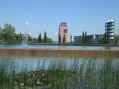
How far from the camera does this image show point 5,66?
1240cm

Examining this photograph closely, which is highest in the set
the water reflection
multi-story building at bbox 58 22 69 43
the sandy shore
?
multi-story building at bbox 58 22 69 43

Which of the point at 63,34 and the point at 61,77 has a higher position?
the point at 63,34

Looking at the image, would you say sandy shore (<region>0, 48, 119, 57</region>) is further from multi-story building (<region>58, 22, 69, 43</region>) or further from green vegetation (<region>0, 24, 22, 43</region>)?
multi-story building (<region>58, 22, 69, 43</region>)

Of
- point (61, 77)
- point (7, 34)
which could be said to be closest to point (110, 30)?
point (7, 34)

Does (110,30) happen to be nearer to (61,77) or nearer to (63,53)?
(63,53)

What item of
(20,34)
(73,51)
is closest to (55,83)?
(73,51)

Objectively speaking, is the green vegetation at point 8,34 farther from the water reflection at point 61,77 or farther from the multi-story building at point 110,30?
the water reflection at point 61,77

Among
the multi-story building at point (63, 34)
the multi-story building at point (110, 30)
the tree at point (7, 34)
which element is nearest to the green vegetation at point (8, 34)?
the tree at point (7, 34)

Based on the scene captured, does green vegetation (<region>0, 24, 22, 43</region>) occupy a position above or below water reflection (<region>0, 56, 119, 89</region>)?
above

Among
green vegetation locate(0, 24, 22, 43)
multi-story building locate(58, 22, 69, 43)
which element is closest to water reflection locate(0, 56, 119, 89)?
green vegetation locate(0, 24, 22, 43)

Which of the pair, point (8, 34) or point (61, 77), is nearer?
point (61, 77)

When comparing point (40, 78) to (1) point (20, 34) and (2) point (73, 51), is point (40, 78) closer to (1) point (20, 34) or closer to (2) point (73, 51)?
(2) point (73, 51)

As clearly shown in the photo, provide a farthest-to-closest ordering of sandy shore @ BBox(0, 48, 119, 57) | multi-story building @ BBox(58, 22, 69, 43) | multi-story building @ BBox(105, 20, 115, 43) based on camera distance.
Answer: multi-story building @ BBox(105, 20, 115, 43), multi-story building @ BBox(58, 22, 69, 43), sandy shore @ BBox(0, 48, 119, 57)

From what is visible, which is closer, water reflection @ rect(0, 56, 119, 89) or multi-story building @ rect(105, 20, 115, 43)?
water reflection @ rect(0, 56, 119, 89)
